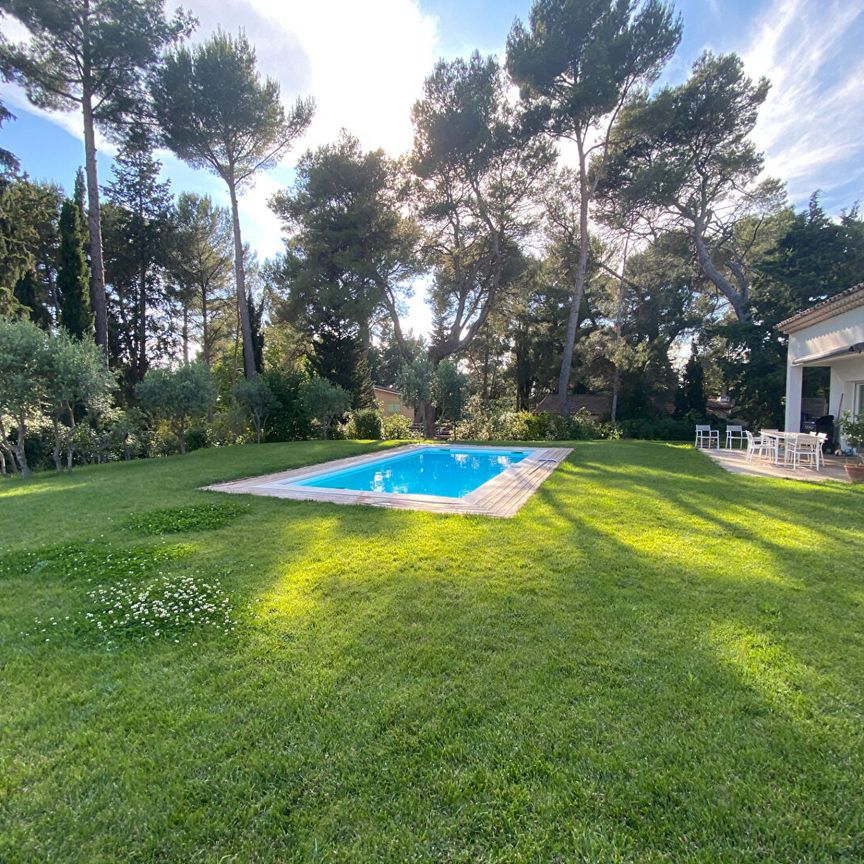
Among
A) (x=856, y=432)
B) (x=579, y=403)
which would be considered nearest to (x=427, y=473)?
(x=856, y=432)

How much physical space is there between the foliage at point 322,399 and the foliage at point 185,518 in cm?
1038

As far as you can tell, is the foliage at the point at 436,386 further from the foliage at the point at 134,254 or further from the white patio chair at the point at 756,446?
the foliage at the point at 134,254

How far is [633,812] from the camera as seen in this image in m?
1.58

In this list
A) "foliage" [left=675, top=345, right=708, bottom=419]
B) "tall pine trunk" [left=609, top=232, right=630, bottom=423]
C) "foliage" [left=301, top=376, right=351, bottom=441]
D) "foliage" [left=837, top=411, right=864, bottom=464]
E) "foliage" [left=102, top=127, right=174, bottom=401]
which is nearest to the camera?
"foliage" [left=837, top=411, right=864, bottom=464]

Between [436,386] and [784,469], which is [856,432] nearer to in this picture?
[784,469]

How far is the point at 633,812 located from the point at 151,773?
187cm

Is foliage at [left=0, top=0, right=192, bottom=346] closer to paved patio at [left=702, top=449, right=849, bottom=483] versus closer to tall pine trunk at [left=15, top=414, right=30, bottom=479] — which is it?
tall pine trunk at [left=15, top=414, right=30, bottom=479]

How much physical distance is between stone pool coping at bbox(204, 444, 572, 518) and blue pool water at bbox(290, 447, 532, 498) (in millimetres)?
410

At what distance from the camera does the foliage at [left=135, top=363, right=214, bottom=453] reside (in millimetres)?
12299

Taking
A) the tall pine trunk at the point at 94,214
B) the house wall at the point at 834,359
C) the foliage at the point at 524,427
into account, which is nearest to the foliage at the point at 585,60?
the foliage at the point at 524,427

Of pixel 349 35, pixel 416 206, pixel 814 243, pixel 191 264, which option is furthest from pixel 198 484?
pixel 814 243

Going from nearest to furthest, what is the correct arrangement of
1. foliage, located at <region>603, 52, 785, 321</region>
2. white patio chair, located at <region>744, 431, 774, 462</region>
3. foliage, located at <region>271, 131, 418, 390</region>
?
white patio chair, located at <region>744, 431, 774, 462</region>, foliage, located at <region>603, 52, 785, 321</region>, foliage, located at <region>271, 131, 418, 390</region>

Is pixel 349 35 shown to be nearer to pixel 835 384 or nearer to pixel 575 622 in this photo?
pixel 575 622

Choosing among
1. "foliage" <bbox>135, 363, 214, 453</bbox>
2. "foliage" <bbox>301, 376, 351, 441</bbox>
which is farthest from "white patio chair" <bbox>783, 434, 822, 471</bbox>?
"foliage" <bbox>135, 363, 214, 453</bbox>
